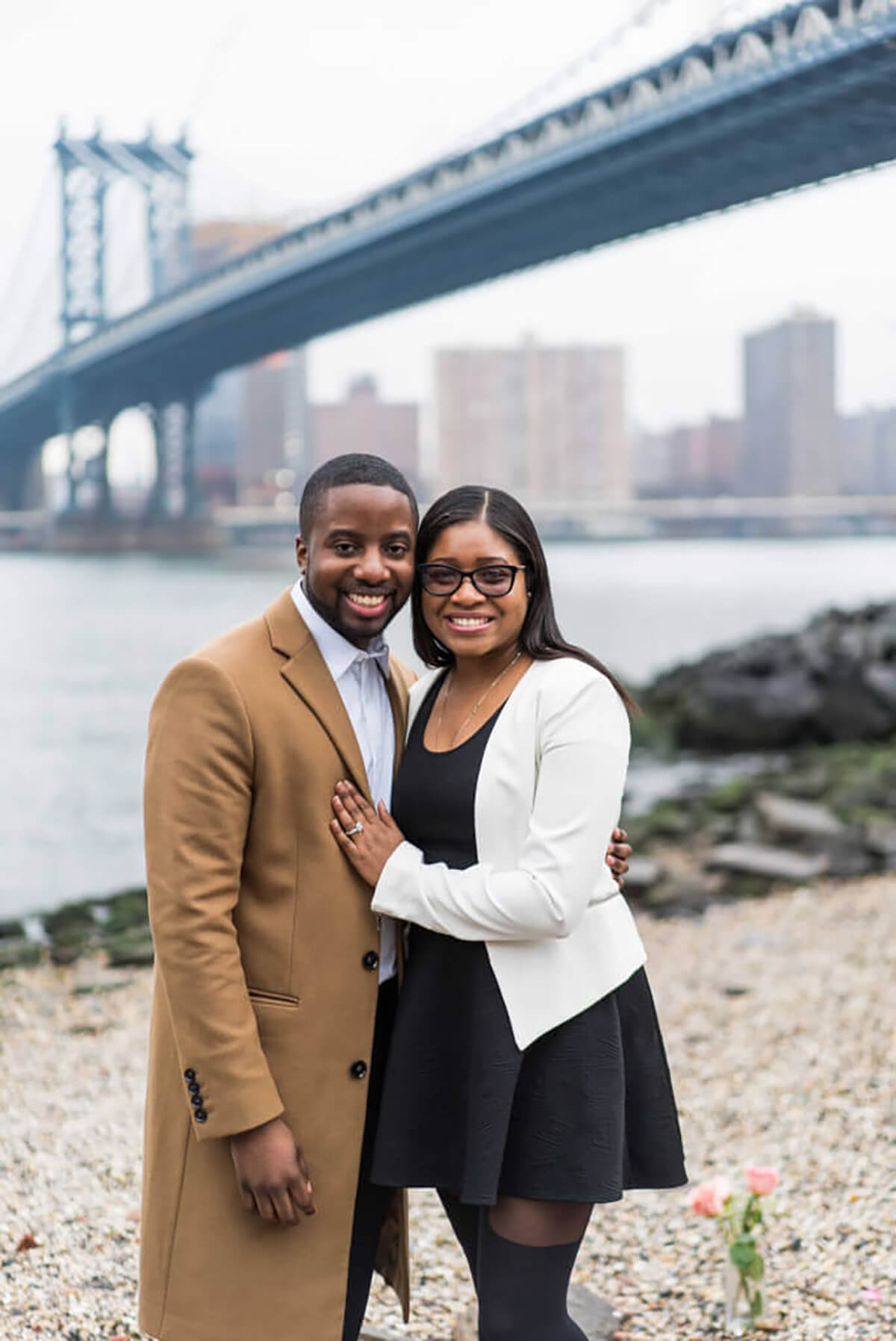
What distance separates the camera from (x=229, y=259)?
48.7ft

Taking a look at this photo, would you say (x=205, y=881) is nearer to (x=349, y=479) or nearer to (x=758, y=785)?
(x=349, y=479)

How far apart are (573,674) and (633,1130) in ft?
1.71

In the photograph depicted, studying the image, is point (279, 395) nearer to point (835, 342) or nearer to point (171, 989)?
point (835, 342)

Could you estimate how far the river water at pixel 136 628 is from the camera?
10805mm

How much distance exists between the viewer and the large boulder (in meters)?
10.2

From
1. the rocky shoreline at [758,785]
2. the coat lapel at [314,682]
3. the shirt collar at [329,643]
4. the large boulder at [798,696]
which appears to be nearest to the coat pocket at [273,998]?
the coat lapel at [314,682]

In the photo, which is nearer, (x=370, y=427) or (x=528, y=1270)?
(x=528, y=1270)

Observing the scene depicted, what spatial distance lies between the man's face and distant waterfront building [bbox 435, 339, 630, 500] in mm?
13888

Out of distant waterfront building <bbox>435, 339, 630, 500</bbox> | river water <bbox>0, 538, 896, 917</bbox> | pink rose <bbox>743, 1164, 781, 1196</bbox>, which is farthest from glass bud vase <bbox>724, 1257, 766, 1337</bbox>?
distant waterfront building <bbox>435, 339, 630, 500</bbox>

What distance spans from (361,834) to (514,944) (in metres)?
0.20

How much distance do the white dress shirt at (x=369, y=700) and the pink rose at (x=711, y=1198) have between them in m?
0.79

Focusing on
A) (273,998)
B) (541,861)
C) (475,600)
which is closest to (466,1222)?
(273,998)

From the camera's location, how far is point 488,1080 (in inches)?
56.9

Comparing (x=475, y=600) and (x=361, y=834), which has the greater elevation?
(x=475, y=600)
